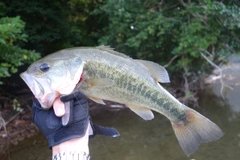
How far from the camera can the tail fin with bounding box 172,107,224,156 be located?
266 centimetres

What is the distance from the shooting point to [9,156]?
623 centimetres

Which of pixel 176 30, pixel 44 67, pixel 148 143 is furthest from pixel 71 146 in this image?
pixel 176 30

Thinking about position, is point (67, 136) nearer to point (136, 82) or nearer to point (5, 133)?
point (136, 82)

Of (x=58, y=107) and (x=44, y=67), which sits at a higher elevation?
(x=44, y=67)

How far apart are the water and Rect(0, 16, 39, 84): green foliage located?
4.91ft

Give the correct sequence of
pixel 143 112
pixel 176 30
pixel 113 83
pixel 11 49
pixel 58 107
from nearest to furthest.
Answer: pixel 58 107, pixel 113 83, pixel 143 112, pixel 11 49, pixel 176 30

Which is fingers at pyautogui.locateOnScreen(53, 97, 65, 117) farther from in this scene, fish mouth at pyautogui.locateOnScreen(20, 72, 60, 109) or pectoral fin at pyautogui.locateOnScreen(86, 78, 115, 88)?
pectoral fin at pyautogui.locateOnScreen(86, 78, 115, 88)

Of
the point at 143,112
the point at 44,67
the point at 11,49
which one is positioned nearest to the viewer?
the point at 44,67

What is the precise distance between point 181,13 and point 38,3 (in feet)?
12.0

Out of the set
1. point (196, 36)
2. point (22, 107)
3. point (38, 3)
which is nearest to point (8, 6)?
point (38, 3)

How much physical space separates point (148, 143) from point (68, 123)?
14.2 feet

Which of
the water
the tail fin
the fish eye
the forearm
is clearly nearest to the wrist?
the forearm

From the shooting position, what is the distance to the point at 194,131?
2758mm

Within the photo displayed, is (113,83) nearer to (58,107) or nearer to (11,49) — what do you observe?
(58,107)
